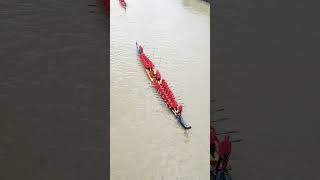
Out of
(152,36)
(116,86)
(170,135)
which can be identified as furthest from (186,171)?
(152,36)

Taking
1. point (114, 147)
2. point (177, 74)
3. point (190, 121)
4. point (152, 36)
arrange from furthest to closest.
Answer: point (152, 36), point (177, 74), point (190, 121), point (114, 147)

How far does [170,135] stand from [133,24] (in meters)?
0.66

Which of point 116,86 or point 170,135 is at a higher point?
point 116,86

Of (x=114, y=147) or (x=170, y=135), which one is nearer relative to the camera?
(x=114, y=147)

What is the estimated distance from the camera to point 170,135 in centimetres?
135
